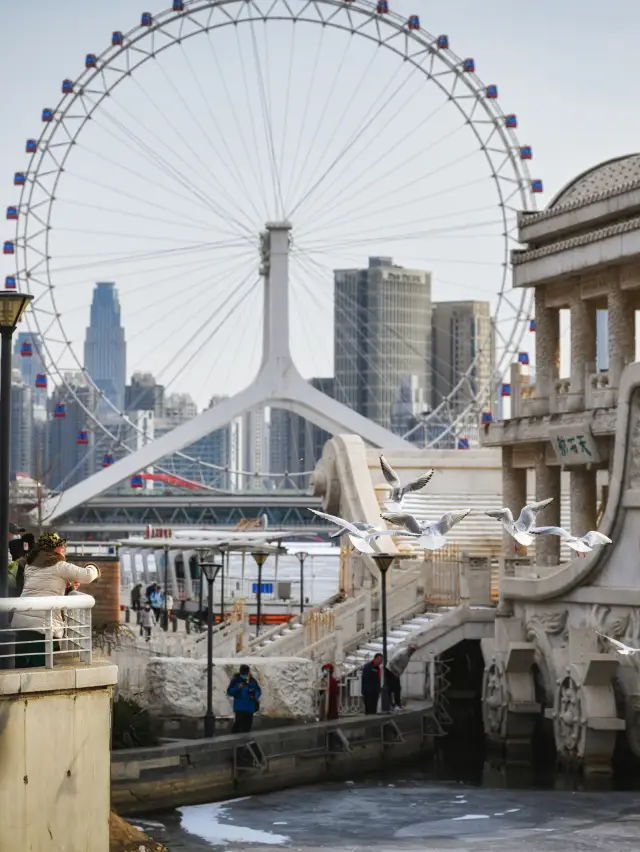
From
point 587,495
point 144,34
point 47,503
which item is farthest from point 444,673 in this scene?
point 47,503

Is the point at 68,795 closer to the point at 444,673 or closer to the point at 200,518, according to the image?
the point at 444,673

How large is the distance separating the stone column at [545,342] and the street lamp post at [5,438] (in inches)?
781

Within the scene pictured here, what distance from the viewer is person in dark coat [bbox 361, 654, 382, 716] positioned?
99.1 feet

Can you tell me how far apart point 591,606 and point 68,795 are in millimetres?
14938

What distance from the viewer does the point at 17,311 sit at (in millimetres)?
17266

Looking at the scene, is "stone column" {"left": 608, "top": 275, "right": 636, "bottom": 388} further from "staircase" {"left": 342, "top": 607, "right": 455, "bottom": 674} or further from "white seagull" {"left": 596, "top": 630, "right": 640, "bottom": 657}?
"white seagull" {"left": 596, "top": 630, "right": 640, "bottom": 657}

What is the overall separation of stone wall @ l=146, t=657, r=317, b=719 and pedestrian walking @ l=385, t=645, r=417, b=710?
147cm

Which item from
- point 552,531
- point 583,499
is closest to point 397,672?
point 583,499

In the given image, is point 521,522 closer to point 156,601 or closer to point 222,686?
point 222,686

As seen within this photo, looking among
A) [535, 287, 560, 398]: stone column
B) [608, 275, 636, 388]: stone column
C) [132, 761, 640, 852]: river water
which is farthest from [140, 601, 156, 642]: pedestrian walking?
[132, 761, 640, 852]: river water

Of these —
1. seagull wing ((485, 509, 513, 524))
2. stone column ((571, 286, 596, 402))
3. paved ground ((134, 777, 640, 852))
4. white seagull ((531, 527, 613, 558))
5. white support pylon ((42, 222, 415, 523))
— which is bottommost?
paved ground ((134, 777, 640, 852))

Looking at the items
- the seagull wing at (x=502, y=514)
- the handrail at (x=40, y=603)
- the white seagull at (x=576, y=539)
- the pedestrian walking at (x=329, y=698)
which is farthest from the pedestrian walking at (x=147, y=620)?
the handrail at (x=40, y=603)

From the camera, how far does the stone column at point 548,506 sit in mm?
34844

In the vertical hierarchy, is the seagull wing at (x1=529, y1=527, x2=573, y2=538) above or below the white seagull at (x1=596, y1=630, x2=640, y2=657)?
above
